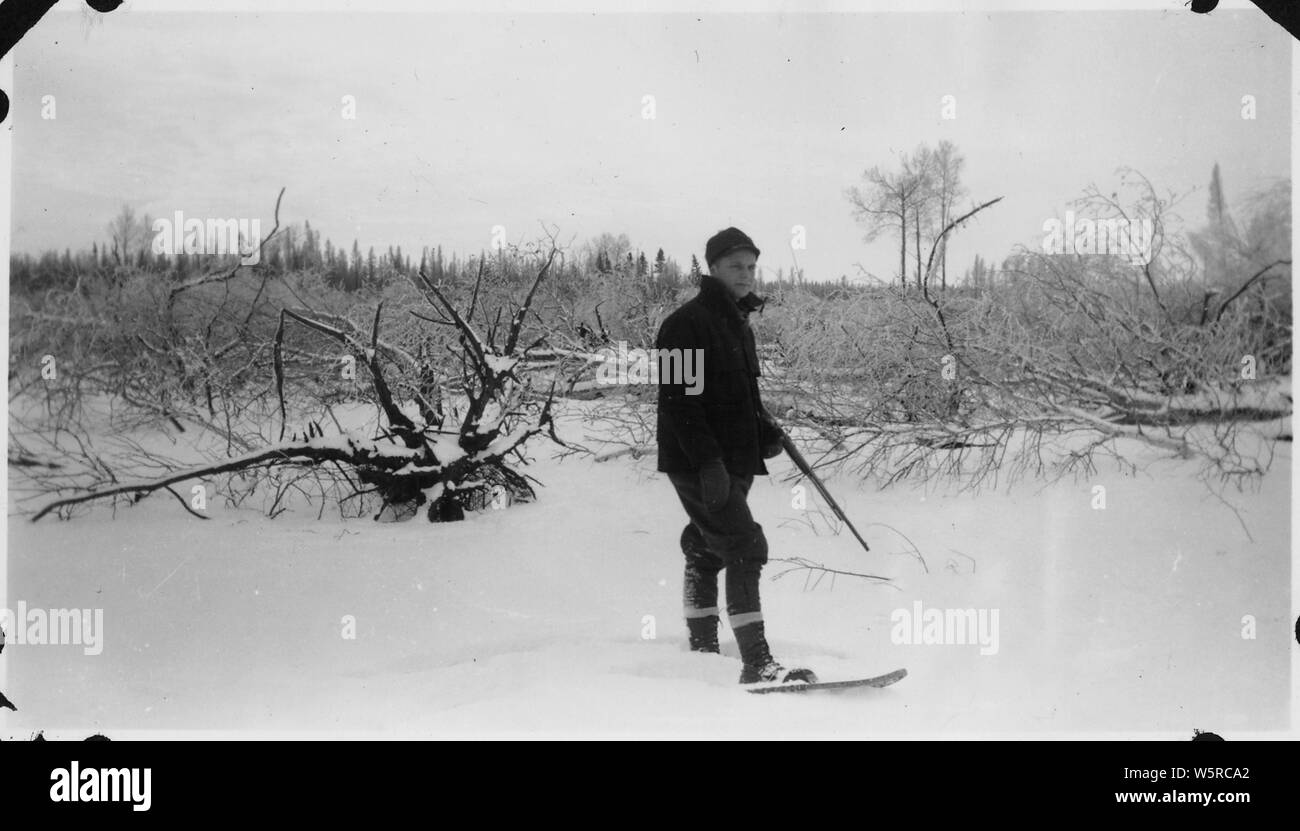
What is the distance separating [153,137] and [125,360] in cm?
97

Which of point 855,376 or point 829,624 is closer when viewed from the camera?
point 829,624

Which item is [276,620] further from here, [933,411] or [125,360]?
[933,411]

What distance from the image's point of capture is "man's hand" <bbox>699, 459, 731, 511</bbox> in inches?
101

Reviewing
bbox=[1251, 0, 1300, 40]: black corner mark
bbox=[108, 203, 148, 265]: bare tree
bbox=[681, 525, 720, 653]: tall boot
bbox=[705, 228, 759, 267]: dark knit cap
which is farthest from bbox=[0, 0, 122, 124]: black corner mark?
bbox=[1251, 0, 1300, 40]: black corner mark

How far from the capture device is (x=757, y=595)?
8.95 ft

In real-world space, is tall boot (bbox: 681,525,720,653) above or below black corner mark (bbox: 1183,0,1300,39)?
below

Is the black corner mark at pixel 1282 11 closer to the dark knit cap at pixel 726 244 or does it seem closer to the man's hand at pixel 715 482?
the dark knit cap at pixel 726 244

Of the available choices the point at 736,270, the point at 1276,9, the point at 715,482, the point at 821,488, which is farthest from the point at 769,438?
the point at 1276,9

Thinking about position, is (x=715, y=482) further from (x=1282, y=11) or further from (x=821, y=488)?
(x=1282, y=11)

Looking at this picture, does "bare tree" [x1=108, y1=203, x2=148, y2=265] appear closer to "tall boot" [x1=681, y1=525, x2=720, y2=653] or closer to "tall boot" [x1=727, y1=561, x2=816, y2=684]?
"tall boot" [x1=681, y1=525, x2=720, y2=653]

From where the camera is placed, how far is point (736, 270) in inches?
111

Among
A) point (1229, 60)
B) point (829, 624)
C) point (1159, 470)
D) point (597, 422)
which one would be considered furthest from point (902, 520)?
point (1229, 60)

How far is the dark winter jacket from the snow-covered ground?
25.1 inches

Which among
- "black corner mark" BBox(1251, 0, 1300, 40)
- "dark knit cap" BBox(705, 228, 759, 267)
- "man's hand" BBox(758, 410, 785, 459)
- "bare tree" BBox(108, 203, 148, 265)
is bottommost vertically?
"man's hand" BBox(758, 410, 785, 459)
